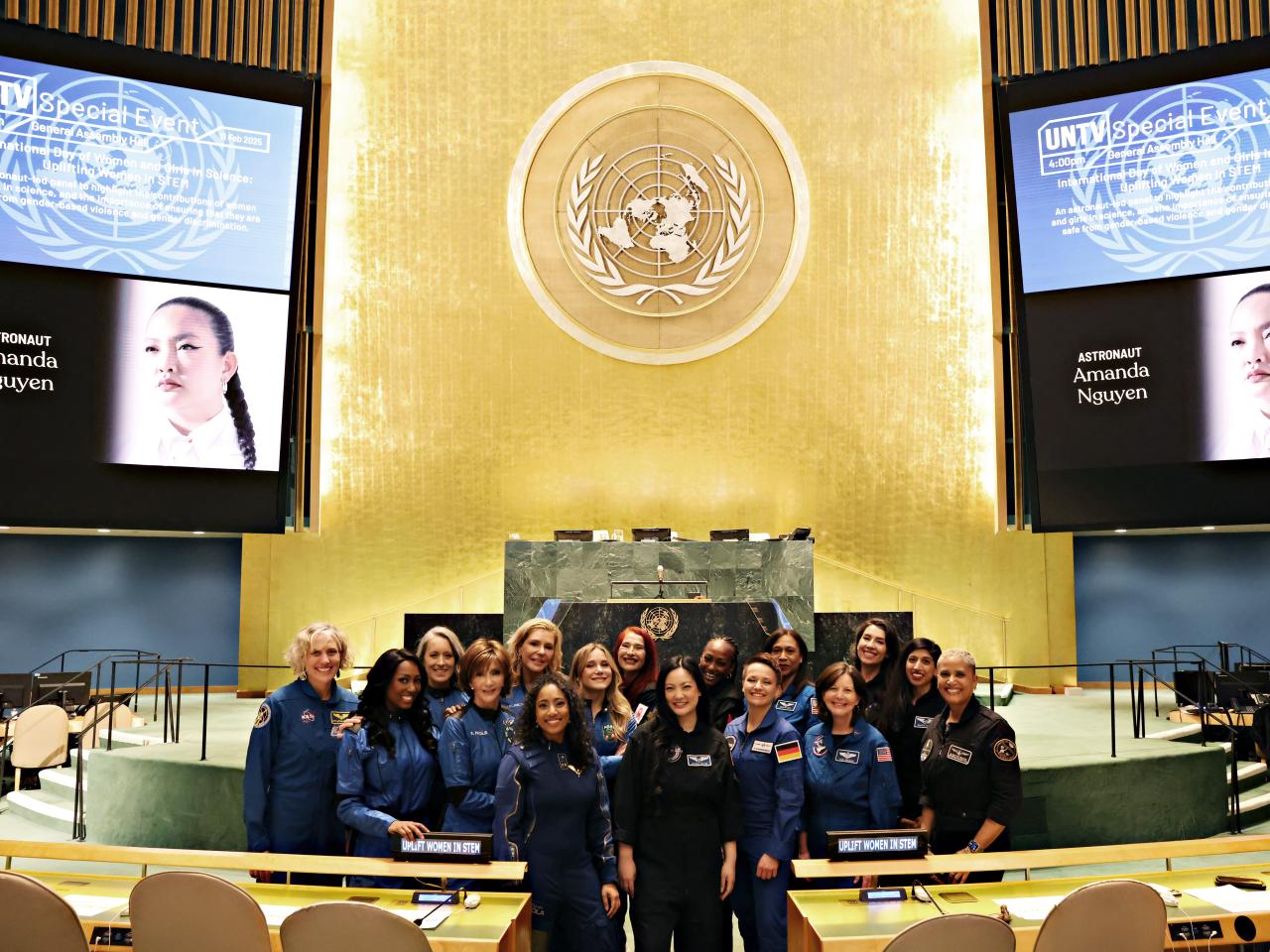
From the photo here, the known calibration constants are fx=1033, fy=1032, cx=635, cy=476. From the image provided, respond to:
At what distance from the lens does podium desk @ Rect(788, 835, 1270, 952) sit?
3053 millimetres

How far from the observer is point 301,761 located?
4.03 metres

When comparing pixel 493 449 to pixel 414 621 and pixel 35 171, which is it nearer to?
pixel 414 621

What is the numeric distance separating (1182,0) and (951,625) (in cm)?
665

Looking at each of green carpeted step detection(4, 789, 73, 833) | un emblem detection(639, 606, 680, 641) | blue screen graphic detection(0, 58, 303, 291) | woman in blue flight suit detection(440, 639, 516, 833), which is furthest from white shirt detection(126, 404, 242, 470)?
woman in blue flight suit detection(440, 639, 516, 833)

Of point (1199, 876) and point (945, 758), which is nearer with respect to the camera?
point (1199, 876)

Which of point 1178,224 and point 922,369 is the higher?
point 1178,224

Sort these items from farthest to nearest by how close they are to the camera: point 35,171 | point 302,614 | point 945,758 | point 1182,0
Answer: point 302,614, point 1182,0, point 35,171, point 945,758

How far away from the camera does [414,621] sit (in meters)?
9.83

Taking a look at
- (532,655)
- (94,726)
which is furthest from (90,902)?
(94,726)

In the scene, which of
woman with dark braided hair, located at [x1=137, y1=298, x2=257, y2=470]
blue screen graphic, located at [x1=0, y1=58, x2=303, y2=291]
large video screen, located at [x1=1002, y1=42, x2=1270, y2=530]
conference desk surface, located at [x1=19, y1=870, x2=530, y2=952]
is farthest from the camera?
woman with dark braided hair, located at [x1=137, y1=298, x2=257, y2=470]

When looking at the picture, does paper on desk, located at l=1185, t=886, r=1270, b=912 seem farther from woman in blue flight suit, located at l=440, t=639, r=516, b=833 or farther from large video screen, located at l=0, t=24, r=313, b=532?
large video screen, located at l=0, t=24, r=313, b=532

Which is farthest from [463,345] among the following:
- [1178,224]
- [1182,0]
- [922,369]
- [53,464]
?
[1182,0]

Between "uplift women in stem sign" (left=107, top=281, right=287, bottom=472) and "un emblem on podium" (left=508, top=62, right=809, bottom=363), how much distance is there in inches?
114

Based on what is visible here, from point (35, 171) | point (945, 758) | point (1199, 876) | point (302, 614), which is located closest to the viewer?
point (1199, 876)
